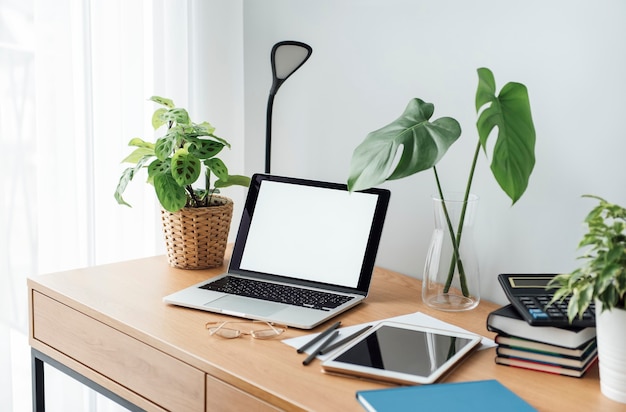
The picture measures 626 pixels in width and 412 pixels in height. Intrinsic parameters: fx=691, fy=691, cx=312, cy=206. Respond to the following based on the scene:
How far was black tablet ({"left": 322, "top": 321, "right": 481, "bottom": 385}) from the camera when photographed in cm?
91

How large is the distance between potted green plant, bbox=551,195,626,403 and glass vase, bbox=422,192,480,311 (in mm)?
325

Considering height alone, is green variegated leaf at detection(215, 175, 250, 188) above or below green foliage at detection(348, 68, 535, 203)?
below

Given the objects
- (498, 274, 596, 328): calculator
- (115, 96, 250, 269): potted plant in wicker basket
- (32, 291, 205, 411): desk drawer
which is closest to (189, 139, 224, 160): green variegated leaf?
(115, 96, 250, 269): potted plant in wicker basket

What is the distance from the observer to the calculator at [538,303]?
0.91 metres

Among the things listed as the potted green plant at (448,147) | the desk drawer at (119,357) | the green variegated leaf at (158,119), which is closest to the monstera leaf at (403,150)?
the potted green plant at (448,147)

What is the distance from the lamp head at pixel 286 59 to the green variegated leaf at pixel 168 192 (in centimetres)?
34

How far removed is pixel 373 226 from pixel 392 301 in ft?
0.47

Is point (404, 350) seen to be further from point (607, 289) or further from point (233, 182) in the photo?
point (233, 182)

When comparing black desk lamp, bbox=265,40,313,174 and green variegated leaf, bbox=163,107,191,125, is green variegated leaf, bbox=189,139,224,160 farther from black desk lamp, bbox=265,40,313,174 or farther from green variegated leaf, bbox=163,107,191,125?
black desk lamp, bbox=265,40,313,174

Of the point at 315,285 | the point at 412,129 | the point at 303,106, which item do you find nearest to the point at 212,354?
the point at 315,285

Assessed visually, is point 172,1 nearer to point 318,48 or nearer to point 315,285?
point 318,48

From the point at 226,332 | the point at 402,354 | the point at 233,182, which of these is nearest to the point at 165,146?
the point at 233,182

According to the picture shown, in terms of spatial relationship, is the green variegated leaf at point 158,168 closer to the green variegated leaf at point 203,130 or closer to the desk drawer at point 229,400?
the green variegated leaf at point 203,130

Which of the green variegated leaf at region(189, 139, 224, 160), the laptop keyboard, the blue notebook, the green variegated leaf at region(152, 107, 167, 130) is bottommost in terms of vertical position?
the blue notebook
